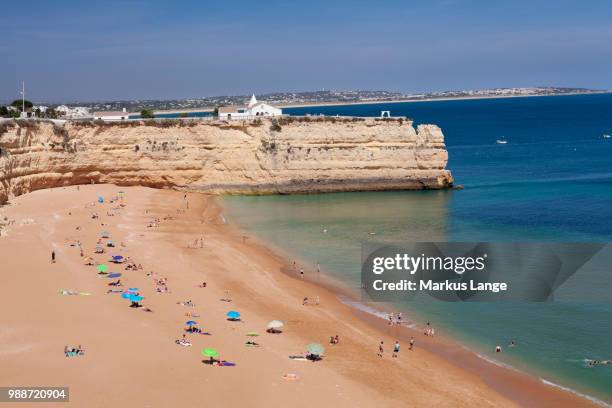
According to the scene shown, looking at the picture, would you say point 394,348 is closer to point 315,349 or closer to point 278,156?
point 315,349

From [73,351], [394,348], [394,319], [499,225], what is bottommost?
[394,348]

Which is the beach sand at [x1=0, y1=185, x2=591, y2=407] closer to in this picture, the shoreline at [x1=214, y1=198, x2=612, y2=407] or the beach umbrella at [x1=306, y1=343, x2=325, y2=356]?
the shoreline at [x1=214, y1=198, x2=612, y2=407]

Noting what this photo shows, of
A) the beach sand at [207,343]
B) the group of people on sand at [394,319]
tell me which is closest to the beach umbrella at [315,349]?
the beach sand at [207,343]

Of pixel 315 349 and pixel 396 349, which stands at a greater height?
pixel 315 349

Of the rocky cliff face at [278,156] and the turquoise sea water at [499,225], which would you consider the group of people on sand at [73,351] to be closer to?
the turquoise sea water at [499,225]

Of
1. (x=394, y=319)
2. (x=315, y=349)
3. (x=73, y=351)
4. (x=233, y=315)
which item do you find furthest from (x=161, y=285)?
(x=394, y=319)

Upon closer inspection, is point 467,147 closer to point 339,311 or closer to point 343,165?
point 343,165

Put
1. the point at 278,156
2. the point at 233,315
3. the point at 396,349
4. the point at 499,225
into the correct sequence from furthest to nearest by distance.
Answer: the point at 278,156 < the point at 499,225 < the point at 233,315 < the point at 396,349
